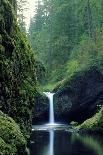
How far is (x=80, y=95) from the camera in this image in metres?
51.2

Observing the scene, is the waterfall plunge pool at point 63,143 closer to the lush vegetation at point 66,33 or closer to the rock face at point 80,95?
the rock face at point 80,95

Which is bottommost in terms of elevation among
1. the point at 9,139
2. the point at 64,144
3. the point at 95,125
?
the point at 9,139

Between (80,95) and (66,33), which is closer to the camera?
(80,95)

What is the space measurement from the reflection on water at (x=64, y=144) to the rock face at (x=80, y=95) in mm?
9921

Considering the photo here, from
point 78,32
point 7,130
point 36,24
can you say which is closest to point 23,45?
point 7,130

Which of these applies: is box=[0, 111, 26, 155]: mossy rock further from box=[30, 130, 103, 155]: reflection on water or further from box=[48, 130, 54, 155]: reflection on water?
box=[48, 130, 54, 155]: reflection on water

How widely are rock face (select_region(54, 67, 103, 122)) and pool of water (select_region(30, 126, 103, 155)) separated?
908 cm

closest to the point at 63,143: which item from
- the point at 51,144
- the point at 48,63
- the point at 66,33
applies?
the point at 51,144

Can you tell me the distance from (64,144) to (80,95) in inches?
701

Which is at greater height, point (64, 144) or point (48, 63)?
point (48, 63)

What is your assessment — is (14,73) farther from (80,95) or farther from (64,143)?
(80,95)

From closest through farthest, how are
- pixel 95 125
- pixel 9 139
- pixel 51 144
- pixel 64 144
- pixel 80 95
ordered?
pixel 9 139
pixel 64 144
pixel 51 144
pixel 95 125
pixel 80 95

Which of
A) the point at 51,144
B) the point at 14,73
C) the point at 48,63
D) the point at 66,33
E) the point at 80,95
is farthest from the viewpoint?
the point at 48,63

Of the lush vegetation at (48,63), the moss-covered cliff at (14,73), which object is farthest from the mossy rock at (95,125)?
the moss-covered cliff at (14,73)
